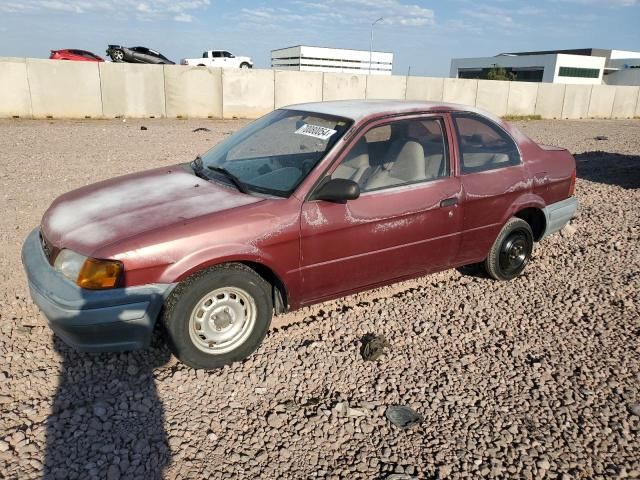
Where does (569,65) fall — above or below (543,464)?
above

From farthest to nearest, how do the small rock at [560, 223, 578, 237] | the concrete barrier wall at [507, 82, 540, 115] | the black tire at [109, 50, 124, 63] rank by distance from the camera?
the concrete barrier wall at [507, 82, 540, 115] < the black tire at [109, 50, 124, 63] < the small rock at [560, 223, 578, 237]

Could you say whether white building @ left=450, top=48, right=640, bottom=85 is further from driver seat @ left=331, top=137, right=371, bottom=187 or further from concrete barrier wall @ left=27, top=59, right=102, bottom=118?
driver seat @ left=331, top=137, right=371, bottom=187

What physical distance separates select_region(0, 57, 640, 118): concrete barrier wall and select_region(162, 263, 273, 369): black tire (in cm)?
1753

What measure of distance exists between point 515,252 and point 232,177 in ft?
9.01

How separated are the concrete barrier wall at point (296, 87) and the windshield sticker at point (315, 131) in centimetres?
1866

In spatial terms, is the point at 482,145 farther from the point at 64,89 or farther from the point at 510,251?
the point at 64,89

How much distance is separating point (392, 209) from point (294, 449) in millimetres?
1821

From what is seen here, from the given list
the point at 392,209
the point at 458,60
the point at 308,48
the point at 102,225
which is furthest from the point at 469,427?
the point at 458,60

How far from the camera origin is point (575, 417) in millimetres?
2896

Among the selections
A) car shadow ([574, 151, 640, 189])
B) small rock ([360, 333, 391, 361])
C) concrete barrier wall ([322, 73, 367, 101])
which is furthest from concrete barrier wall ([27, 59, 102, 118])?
small rock ([360, 333, 391, 361])

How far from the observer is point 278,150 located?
3.96 metres

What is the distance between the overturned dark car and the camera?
84.0 feet

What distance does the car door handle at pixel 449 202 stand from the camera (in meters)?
3.93

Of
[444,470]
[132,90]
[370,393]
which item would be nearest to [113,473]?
[370,393]
